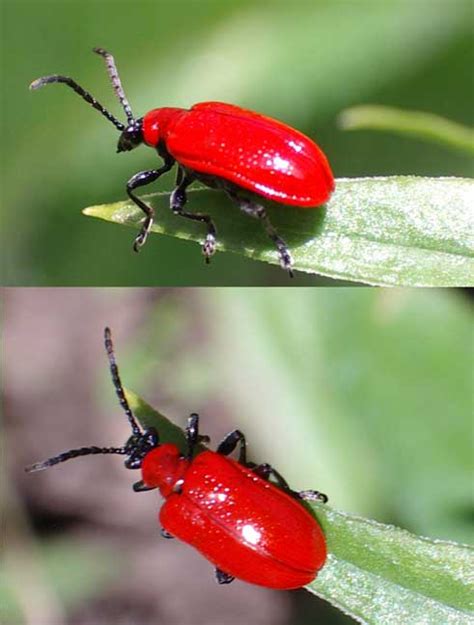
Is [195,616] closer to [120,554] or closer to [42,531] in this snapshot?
[120,554]

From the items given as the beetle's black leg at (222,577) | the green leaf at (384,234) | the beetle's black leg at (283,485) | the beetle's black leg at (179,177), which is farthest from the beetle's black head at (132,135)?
the beetle's black leg at (222,577)

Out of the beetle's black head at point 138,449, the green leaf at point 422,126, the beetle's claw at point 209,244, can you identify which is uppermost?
the green leaf at point 422,126

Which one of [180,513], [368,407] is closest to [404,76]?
[368,407]

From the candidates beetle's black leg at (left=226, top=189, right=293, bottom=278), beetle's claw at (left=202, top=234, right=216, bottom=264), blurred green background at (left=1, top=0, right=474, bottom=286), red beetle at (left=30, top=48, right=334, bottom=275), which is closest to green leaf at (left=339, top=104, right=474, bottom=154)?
red beetle at (left=30, top=48, right=334, bottom=275)

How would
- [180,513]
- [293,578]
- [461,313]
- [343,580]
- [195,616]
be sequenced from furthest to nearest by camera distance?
[195,616], [461,313], [180,513], [293,578], [343,580]

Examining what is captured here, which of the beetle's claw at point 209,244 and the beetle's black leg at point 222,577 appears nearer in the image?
the beetle's claw at point 209,244

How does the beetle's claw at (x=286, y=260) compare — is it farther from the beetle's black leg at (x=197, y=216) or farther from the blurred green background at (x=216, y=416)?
the blurred green background at (x=216, y=416)
